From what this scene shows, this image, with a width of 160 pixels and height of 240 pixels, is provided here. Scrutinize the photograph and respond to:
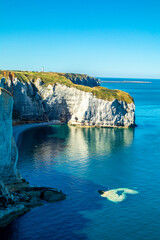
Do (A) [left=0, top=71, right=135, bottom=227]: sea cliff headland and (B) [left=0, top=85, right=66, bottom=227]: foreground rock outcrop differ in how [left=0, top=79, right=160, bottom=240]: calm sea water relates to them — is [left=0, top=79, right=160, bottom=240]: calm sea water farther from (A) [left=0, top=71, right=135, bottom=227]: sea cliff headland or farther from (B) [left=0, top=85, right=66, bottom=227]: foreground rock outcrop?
(A) [left=0, top=71, right=135, bottom=227]: sea cliff headland

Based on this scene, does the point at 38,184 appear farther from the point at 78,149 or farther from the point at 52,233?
the point at 78,149

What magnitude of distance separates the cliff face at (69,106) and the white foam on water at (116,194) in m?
69.0

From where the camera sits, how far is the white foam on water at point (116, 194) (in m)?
46.9

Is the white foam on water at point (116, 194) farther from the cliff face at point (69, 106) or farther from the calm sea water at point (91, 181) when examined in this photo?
the cliff face at point (69, 106)

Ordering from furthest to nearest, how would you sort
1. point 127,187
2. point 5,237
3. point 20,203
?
point 127,187 < point 20,203 < point 5,237

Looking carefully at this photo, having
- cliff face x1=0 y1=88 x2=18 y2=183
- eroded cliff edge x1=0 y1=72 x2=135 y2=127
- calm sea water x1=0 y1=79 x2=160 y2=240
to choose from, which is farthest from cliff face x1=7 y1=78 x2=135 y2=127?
cliff face x1=0 y1=88 x2=18 y2=183

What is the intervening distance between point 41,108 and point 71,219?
275ft

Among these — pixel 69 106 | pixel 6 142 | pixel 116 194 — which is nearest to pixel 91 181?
pixel 116 194

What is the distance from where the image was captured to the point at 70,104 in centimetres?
12381

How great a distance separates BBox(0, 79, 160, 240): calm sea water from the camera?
37.6 meters

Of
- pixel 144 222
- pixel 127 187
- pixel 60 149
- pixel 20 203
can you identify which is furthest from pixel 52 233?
pixel 60 149

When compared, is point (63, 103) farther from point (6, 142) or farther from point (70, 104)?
point (6, 142)

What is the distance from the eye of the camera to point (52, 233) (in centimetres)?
3672

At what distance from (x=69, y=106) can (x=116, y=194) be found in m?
78.8
